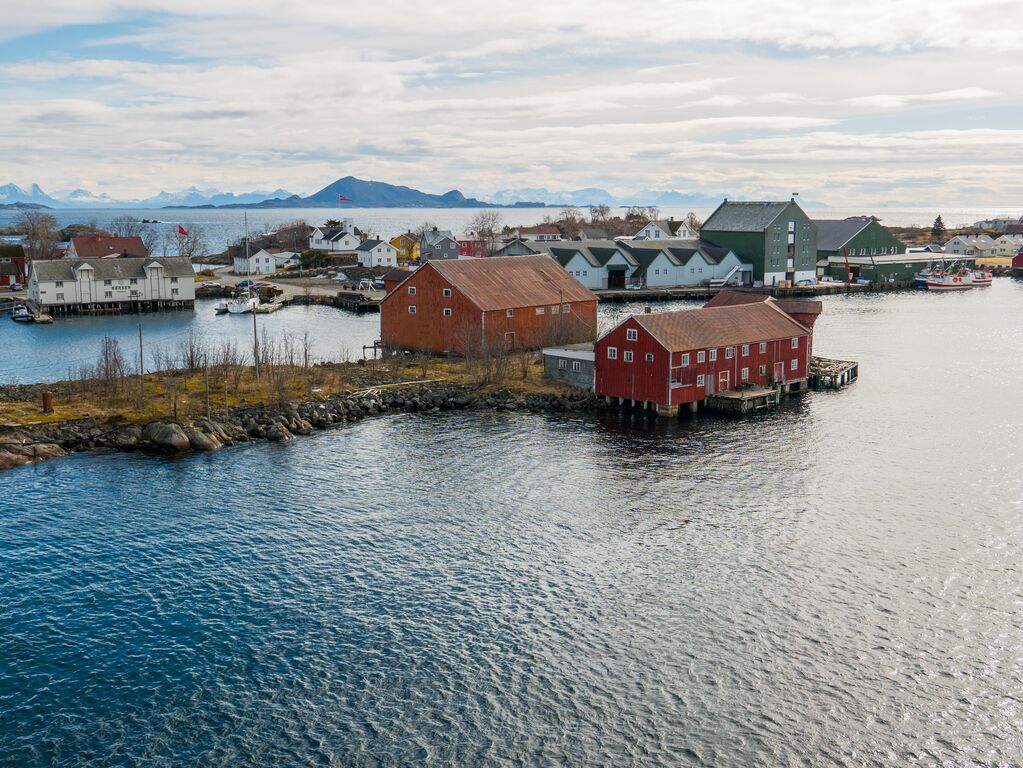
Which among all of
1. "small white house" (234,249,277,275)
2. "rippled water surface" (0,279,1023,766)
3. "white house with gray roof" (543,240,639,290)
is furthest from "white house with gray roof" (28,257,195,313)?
"rippled water surface" (0,279,1023,766)

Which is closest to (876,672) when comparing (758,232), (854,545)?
(854,545)

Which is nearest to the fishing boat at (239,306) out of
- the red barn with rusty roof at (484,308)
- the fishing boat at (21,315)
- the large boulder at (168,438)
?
the fishing boat at (21,315)

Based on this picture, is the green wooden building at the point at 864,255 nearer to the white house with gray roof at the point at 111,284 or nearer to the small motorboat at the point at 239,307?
the small motorboat at the point at 239,307

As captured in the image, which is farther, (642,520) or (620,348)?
(620,348)

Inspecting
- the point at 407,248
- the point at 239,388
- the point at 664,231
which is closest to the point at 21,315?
the point at 239,388

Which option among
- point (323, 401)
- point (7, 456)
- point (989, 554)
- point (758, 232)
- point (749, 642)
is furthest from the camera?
point (758, 232)

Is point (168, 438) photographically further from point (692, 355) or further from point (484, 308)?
point (692, 355)

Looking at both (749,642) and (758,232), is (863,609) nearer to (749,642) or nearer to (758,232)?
(749,642)

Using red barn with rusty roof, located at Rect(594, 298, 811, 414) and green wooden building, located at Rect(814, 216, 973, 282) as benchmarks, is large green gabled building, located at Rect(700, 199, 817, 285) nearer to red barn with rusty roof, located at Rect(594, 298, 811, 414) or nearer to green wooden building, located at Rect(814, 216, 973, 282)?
green wooden building, located at Rect(814, 216, 973, 282)
